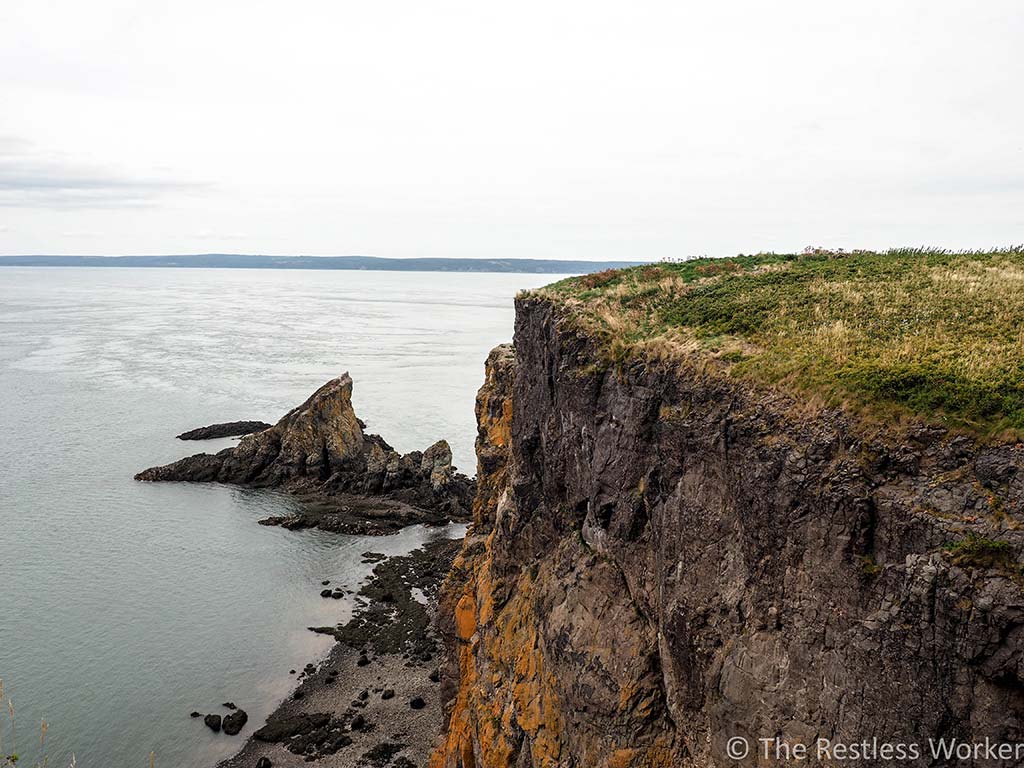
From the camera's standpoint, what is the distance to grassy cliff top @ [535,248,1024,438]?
38.9 feet

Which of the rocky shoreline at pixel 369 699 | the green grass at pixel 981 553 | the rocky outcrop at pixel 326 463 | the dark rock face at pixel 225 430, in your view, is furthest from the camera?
the dark rock face at pixel 225 430

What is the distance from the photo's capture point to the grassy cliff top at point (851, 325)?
11844 mm

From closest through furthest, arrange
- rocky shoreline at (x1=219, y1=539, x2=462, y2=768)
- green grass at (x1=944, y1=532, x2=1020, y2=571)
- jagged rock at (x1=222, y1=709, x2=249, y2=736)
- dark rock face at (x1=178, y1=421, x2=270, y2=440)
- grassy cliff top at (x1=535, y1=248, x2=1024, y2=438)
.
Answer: green grass at (x1=944, y1=532, x2=1020, y2=571), grassy cliff top at (x1=535, y1=248, x2=1024, y2=438), rocky shoreline at (x1=219, y1=539, x2=462, y2=768), jagged rock at (x1=222, y1=709, x2=249, y2=736), dark rock face at (x1=178, y1=421, x2=270, y2=440)

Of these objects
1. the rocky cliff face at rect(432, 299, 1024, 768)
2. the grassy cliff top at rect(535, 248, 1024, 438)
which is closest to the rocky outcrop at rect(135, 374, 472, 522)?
the rocky cliff face at rect(432, 299, 1024, 768)

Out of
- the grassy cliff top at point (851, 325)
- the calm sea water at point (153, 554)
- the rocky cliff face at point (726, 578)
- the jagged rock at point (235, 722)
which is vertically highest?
the grassy cliff top at point (851, 325)

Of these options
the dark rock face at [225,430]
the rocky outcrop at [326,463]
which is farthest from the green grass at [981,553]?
the dark rock face at [225,430]

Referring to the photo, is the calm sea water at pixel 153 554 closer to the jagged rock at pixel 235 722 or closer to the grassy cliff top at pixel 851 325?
the jagged rock at pixel 235 722

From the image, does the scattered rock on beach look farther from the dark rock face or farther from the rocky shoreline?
the dark rock face

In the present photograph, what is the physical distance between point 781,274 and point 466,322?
169982 millimetres

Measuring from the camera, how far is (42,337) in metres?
149

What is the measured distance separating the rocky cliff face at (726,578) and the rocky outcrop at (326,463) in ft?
144

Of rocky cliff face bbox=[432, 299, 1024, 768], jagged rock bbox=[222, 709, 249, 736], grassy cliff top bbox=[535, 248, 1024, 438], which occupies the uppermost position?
grassy cliff top bbox=[535, 248, 1024, 438]

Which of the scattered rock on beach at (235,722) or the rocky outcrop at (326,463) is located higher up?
the rocky outcrop at (326,463)

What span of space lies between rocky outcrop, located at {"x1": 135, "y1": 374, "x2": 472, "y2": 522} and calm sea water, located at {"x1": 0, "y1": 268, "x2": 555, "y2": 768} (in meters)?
2.87
